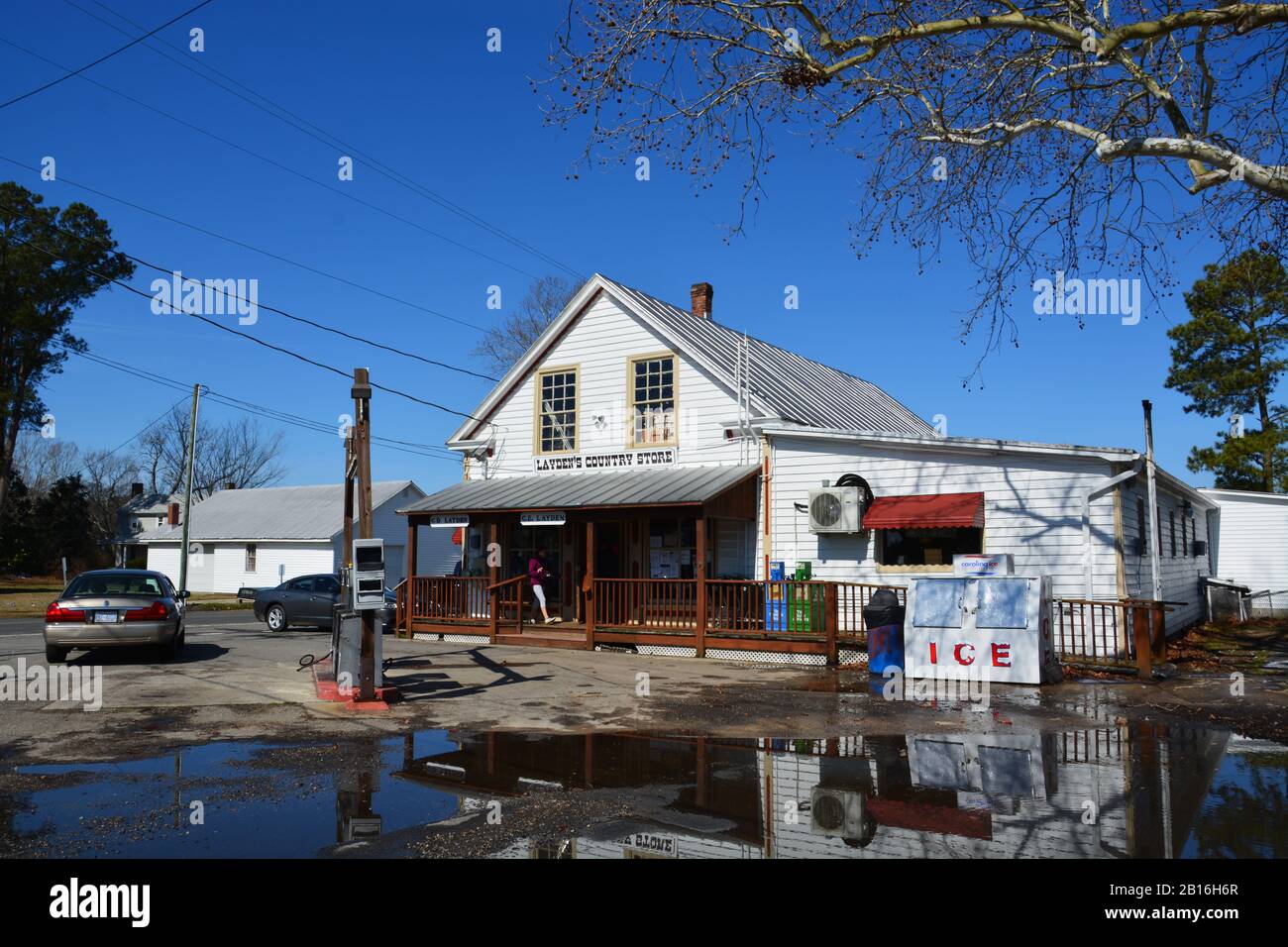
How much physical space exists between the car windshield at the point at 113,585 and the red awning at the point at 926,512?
40.6 ft

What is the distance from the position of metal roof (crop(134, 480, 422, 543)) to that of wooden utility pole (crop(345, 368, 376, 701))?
31.9 metres

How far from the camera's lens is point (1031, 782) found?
7816 millimetres

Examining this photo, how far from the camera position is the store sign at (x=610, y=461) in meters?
21.2

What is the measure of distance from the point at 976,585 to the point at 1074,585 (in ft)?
10.5

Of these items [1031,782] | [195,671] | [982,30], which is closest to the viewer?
[1031,782]

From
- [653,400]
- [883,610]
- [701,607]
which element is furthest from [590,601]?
[883,610]

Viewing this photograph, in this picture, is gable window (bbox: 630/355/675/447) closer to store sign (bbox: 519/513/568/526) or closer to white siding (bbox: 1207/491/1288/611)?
store sign (bbox: 519/513/568/526)

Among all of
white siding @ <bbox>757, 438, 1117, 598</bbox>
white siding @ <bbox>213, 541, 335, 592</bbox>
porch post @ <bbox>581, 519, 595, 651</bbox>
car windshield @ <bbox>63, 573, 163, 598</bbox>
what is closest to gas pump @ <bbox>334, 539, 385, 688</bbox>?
car windshield @ <bbox>63, 573, 163, 598</bbox>

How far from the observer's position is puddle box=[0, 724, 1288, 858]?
6.03 meters

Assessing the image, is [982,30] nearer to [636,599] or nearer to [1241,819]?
[1241,819]

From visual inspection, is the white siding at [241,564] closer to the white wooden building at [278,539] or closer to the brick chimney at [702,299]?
the white wooden building at [278,539]

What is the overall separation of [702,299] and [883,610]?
46.7 ft

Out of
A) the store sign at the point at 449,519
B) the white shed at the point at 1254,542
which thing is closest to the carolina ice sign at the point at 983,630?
the store sign at the point at 449,519
